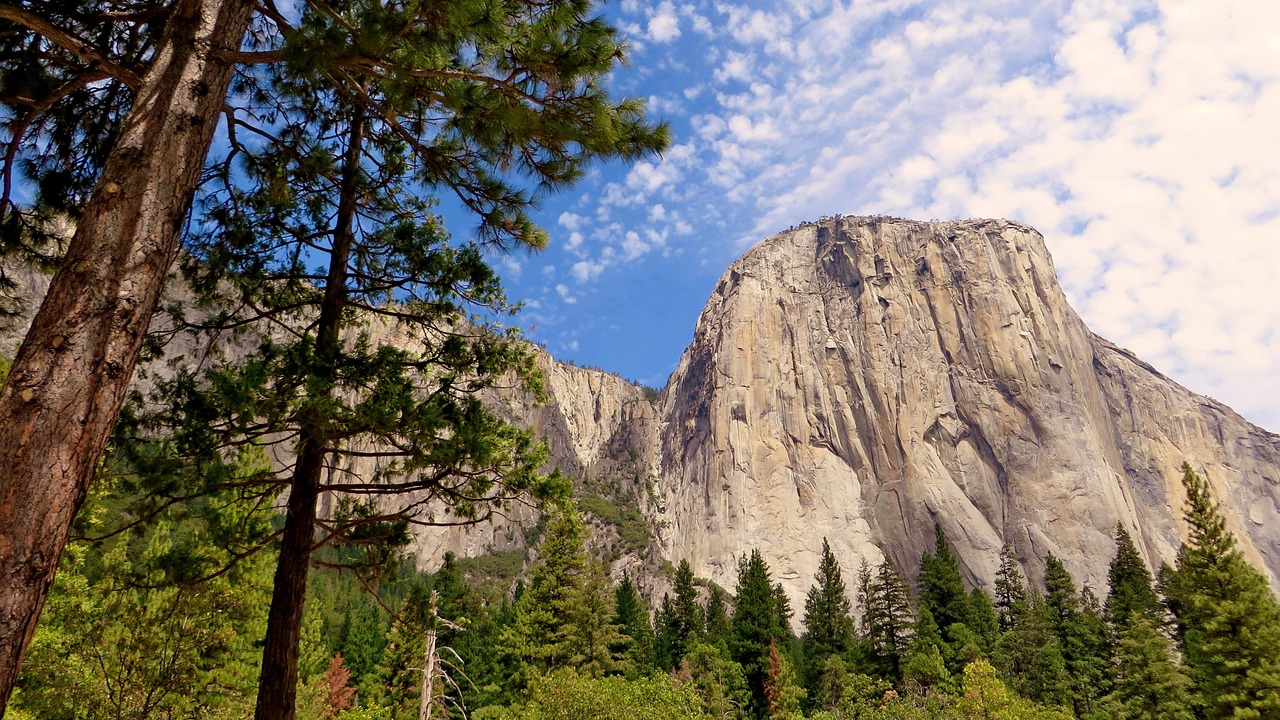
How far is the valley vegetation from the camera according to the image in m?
10.9

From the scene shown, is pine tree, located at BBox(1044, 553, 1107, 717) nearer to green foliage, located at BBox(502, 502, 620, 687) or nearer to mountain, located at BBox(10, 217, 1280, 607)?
green foliage, located at BBox(502, 502, 620, 687)

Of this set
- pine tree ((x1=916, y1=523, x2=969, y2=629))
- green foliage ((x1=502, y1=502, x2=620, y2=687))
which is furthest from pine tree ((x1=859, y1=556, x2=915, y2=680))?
green foliage ((x1=502, y1=502, x2=620, y2=687))

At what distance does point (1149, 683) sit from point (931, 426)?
80.1m

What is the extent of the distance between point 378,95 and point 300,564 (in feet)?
16.9

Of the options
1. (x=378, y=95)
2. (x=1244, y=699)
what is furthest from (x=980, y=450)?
(x=378, y=95)

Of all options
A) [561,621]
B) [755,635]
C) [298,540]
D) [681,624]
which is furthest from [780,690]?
[298,540]

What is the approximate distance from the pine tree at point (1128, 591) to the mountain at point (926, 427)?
45.7 m

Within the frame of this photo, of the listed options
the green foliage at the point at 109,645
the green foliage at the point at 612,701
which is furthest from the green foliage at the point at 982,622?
the green foliage at the point at 109,645

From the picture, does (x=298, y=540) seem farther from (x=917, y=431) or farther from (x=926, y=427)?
(x=926, y=427)

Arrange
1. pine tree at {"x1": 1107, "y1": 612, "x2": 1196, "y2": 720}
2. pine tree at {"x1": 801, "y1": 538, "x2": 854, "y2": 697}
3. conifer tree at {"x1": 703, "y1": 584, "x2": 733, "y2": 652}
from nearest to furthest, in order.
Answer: pine tree at {"x1": 1107, "y1": 612, "x2": 1196, "y2": 720} → conifer tree at {"x1": 703, "y1": 584, "x2": 733, "y2": 652} → pine tree at {"x1": 801, "y1": 538, "x2": 854, "y2": 697}

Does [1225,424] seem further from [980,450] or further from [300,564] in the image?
[300,564]

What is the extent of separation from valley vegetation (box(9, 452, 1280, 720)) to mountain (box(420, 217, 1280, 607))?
138 ft

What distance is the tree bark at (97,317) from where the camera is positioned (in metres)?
2.95

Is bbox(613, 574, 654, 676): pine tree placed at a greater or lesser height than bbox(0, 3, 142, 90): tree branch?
lesser
